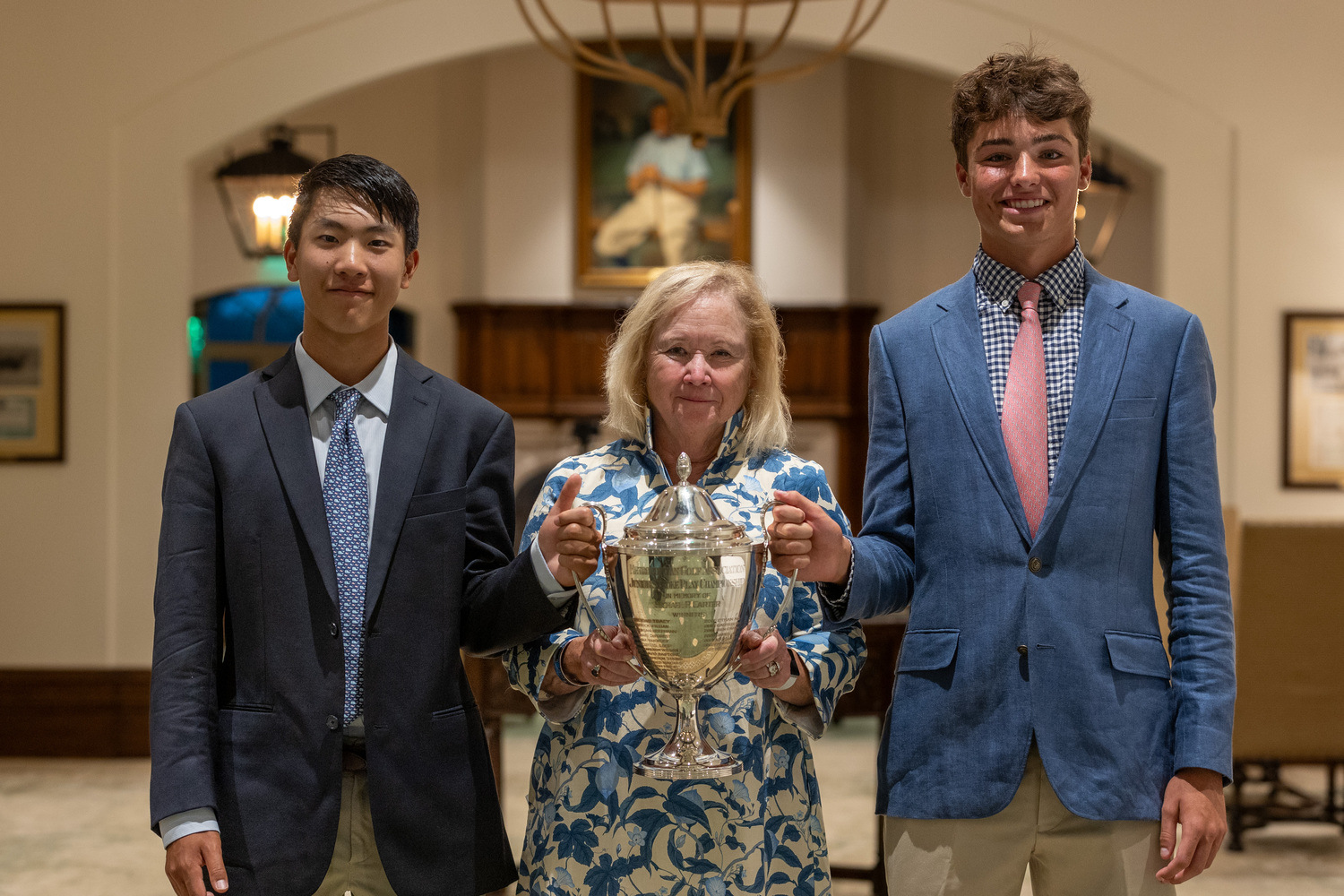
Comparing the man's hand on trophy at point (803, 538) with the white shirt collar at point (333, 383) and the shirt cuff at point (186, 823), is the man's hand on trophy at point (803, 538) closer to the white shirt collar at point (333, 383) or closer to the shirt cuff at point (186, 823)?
the white shirt collar at point (333, 383)

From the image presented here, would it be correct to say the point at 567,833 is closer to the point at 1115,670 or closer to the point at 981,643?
the point at 981,643

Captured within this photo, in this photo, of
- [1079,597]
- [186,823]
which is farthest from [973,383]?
[186,823]

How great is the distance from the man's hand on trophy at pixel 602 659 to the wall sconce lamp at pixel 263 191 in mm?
3494

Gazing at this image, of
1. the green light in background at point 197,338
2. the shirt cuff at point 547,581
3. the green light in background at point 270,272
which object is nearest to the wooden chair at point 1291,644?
the shirt cuff at point 547,581

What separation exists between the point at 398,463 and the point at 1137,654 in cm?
104

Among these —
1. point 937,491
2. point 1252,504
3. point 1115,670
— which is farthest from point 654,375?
point 1252,504

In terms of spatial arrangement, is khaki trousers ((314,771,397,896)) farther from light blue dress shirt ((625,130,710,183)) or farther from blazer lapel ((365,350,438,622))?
light blue dress shirt ((625,130,710,183))

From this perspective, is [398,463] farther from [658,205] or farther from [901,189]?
[901,189]

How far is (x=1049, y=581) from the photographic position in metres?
1.65

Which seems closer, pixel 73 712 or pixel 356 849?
pixel 356 849

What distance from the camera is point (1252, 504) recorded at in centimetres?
593

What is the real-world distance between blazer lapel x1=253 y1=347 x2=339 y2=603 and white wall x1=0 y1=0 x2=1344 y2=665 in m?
4.54

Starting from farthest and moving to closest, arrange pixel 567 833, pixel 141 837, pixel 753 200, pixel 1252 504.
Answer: pixel 753 200 → pixel 1252 504 → pixel 141 837 → pixel 567 833

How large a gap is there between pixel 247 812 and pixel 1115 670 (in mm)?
1159
